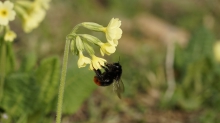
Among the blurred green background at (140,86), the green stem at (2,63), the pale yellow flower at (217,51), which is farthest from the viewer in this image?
the pale yellow flower at (217,51)

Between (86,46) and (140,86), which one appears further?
(140,86)

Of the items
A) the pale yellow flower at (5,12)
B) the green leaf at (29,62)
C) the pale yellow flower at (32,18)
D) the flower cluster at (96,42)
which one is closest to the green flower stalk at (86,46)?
the flower cluster at (96,42)

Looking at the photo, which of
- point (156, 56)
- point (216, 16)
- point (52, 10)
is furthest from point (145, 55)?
point (216, 16)

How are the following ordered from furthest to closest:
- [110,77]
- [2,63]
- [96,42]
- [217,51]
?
1. [217,51]
2. [2,63]
3. [110,77]
4. [96,42]

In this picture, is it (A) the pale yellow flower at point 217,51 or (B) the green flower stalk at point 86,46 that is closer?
(B) the green flower stalk at point 86,46

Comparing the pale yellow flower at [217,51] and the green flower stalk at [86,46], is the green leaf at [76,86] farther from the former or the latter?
the pale yellow flower at [217,51]

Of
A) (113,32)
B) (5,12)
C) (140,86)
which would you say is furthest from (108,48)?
(140,86)

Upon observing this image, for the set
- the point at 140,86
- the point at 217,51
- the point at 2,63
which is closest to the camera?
the point at 2,63

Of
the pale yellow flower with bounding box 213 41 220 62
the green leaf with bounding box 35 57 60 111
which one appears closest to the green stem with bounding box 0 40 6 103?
the green leaf with bounding box 35 57 60 111

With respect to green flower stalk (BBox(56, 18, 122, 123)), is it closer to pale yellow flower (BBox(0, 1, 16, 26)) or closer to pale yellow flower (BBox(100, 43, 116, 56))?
pale yellow flower (BBox(100, 43, 116, 56))

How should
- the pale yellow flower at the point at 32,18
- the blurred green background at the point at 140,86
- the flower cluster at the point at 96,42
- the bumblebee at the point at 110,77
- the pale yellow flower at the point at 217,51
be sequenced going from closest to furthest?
1. the flower cluster at the point at 96,42
2. the bumblebee at the point at 110,77
3. the pale yellow flower at the point at 32,18
4. the blurred green background at the point at 140,86
5. the pale yellow flower at the point at 217,51

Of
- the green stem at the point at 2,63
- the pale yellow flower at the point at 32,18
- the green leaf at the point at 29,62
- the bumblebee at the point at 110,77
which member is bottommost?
the bumblebee at the point at 110,77

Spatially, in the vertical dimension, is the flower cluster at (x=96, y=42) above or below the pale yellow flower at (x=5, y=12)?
below

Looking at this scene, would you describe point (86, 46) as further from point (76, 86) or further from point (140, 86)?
point (140, 86)
